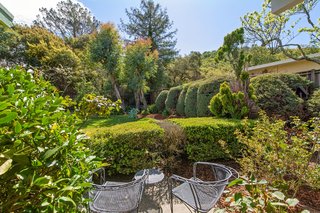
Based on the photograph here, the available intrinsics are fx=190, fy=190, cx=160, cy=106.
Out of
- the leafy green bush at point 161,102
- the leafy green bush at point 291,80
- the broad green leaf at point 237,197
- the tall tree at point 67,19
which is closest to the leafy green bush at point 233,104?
the leafy green bush at point 291,80

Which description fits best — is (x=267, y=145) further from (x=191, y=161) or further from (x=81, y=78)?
(x=81, y=78)

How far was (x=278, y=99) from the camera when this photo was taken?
6535 millimetres

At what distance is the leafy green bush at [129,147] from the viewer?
3987mm

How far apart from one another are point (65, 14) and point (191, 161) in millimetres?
26016

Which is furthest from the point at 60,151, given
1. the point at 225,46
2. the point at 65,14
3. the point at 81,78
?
the point at 65,14

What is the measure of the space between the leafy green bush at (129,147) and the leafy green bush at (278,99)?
170 inches

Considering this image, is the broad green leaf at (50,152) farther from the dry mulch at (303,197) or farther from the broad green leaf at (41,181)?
the dry mulch at (303,197)

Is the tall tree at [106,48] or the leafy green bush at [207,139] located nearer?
the leafy green bush at [207,139]

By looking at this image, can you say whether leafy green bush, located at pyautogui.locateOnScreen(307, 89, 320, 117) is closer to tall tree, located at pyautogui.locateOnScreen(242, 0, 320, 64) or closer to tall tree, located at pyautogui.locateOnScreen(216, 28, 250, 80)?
tall tree, located at pyautogui.locateOnScreen(216, 28, 250, 80)

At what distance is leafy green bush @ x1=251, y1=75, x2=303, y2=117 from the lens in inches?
252

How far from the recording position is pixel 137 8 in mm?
22422

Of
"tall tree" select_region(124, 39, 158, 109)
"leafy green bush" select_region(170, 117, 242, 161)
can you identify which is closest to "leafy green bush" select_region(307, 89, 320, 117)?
"leafy green bush" select_region(170, 117, 242, 161)

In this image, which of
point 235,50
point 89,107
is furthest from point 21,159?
point 235,50

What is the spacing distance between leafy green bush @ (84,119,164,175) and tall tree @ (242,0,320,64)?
364 inches
